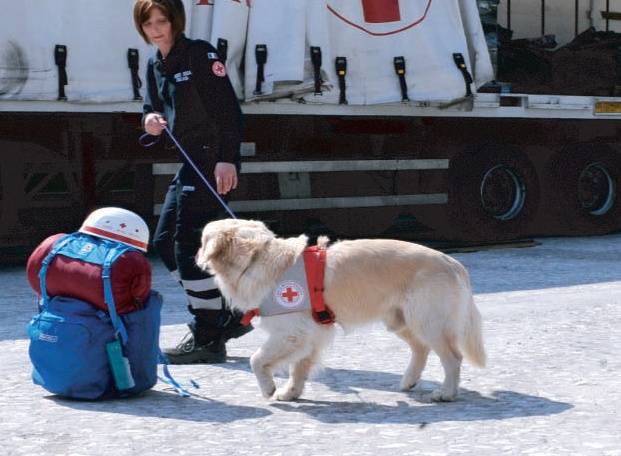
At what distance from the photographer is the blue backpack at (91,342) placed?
4.78m

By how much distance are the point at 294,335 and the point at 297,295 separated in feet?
0.52

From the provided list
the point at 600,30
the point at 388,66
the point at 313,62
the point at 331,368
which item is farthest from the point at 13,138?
the point at 600,30

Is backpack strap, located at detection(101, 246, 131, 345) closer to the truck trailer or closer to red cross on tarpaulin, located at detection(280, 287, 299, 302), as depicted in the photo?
red cross on tarpaulin, located at detection(280, 287, 299, 302)

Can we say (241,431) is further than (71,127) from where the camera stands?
No

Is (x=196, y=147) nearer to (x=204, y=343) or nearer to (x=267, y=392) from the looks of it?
(x=204, y=343)

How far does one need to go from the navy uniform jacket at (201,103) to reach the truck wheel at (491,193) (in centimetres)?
653

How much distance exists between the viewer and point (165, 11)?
222 inches

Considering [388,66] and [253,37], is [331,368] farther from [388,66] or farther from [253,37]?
[388,66]

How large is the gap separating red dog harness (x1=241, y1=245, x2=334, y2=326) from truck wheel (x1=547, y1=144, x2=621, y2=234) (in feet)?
27.7

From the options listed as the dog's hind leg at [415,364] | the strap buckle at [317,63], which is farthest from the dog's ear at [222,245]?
the strap buckle at [317,63]

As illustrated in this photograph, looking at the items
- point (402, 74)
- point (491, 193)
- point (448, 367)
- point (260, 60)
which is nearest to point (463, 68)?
point (402, 74)

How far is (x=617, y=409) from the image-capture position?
4.65 meters

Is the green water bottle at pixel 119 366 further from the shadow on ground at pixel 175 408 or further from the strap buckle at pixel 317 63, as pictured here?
the strap buckle at pixel 317 63

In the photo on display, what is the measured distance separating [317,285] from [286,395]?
469mm
